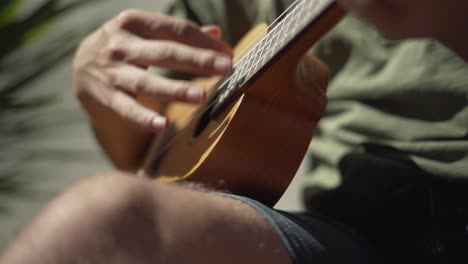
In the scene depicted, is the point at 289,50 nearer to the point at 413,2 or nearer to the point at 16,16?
the point at 413,2

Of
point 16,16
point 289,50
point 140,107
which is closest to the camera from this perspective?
point 289,50

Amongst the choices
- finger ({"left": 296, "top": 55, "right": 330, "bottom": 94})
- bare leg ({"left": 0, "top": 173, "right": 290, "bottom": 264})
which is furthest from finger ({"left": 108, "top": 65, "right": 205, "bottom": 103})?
bare leg ({"left": 0, "top": 173, "right": 290, "bottom": 264})

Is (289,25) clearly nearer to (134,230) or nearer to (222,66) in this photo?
(222,66)

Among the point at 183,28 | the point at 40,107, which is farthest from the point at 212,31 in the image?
the point at 40,107

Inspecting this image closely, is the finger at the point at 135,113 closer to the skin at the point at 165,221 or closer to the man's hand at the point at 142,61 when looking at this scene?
the man's hand at the point at 142,61

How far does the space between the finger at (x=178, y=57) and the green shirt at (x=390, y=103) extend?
14 cm

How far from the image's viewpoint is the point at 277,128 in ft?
1.81

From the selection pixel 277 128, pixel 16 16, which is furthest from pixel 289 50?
pixel 16 16

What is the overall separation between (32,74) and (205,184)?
57cm

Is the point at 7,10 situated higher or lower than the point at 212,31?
lower

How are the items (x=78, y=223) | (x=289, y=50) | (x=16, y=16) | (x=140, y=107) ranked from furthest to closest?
(x=16, y=16) → (x=140, y=107) → (x=289, y=50) → (x=78, y=223)

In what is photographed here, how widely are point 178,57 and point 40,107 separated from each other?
0.51 meters

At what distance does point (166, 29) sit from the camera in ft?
2.22

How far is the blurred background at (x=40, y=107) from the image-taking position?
0.95m
